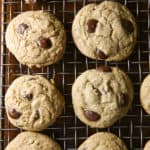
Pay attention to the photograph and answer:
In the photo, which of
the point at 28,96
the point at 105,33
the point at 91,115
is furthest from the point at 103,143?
the point at 105,33

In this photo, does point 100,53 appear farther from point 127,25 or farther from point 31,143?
point 31,143

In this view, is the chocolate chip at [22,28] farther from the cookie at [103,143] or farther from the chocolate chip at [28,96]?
the cookie at [103,143]

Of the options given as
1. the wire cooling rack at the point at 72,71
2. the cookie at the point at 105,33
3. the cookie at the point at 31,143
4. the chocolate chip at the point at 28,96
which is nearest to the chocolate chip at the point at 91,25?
the cookie at the point at 105,33

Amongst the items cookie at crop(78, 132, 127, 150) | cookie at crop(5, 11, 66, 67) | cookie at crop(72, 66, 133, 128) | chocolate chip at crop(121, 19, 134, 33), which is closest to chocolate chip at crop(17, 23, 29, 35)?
cookie at crop(5, 11, 66, 67)

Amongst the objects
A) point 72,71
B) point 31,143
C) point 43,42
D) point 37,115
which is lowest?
point 31,143

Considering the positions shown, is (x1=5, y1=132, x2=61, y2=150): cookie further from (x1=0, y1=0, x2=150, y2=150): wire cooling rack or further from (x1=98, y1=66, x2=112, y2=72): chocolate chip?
(x1=98, y1=66, x2=112, y2=72): chocolate chip

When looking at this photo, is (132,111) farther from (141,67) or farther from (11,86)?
(11,86)
